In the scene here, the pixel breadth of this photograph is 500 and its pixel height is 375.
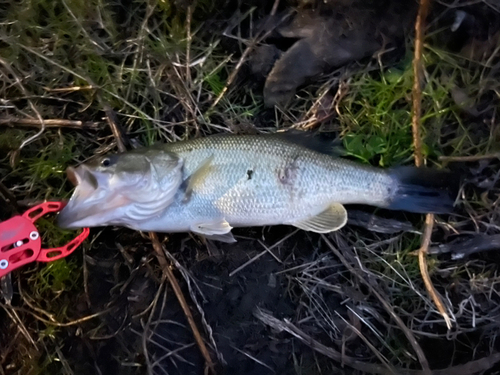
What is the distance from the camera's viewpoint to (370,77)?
278 centimetres

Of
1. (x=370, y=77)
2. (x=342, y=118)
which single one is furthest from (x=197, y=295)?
(x=370, y=77)

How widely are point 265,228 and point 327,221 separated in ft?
1.38

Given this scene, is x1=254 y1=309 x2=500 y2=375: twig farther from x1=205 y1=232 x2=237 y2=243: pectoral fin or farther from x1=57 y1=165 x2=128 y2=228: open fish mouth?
x1=57 y1=165 x2=128 y2=228: open fish mouth

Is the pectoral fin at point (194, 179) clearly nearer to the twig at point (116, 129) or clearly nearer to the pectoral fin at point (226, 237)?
the pectoral fin at point (226, 237)

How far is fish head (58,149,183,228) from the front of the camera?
2.25 meters

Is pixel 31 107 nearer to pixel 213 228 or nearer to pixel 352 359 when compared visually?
pixel 213 228

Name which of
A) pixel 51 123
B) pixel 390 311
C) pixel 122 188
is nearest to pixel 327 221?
pixel 390 311

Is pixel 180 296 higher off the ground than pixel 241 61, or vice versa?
pixel 241 61

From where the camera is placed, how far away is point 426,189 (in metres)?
2.55

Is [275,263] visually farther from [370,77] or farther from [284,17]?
[284,17]

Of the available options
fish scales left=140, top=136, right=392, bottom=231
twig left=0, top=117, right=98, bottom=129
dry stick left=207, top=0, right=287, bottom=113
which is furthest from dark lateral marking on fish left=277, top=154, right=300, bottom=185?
twig left=0, top=117, right=98, bottom=129

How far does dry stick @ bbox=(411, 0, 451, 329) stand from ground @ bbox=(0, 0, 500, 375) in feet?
0.37

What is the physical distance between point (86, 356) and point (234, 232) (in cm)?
115

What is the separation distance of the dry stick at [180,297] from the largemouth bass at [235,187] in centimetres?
24
